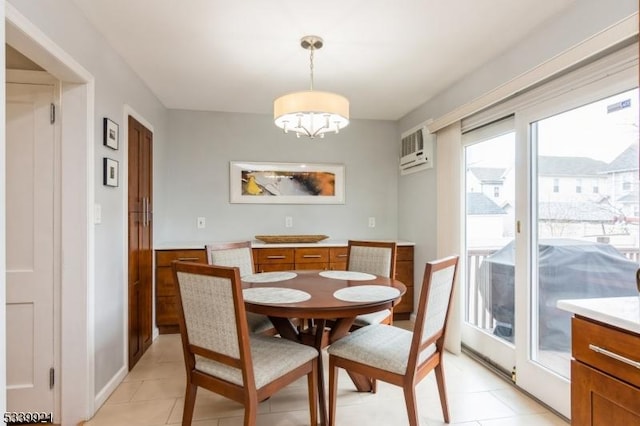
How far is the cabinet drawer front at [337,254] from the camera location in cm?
361

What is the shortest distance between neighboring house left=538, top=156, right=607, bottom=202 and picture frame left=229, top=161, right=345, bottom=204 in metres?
2.27

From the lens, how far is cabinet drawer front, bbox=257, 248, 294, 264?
11.3ft

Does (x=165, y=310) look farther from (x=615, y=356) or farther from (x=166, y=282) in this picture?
(x=615, y=356)

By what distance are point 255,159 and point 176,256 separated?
A: 1.37 metres

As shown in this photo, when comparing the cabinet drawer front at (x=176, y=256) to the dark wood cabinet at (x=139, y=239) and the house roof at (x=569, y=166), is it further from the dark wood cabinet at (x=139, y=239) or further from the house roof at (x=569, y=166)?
the house roof at (x=569, y=166)

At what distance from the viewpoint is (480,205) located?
2.88 meters

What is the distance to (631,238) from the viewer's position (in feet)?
5.71

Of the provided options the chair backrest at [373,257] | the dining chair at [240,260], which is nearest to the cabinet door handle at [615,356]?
the chair backrest at [373,257]

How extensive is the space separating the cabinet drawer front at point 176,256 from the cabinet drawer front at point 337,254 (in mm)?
1247

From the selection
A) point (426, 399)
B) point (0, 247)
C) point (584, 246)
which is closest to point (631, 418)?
point (584, 246)

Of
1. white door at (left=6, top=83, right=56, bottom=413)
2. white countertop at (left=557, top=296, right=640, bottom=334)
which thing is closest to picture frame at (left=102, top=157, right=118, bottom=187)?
white door at (left=6, top=83, right=56, bottom=413)

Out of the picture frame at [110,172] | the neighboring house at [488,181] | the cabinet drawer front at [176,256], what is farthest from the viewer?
the cabinet drawer front at [176,256]

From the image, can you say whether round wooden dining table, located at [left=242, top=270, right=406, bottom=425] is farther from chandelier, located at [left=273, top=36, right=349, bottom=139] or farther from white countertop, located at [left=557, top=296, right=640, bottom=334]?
chandelier, located at [left=273, top=36, right=349, bottom=139]

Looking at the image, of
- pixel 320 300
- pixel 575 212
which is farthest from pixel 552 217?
pixel 320 300
